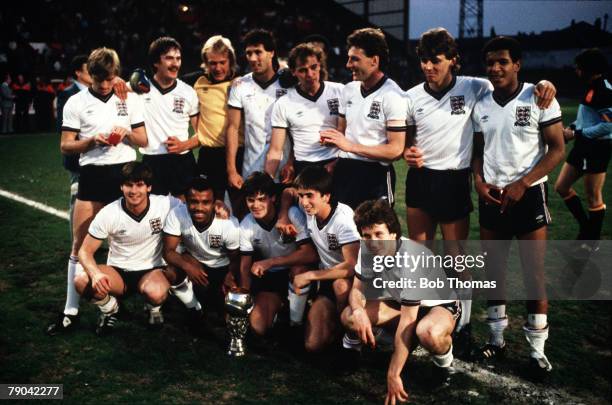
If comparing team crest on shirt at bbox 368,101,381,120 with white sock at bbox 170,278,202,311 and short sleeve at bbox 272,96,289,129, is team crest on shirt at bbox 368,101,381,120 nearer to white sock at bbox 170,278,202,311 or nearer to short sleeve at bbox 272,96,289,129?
short sleeve at bbox 272,96,289,129

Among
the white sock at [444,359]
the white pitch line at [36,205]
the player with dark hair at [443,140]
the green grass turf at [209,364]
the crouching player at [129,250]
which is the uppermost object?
the player with dark hair at [443,140]

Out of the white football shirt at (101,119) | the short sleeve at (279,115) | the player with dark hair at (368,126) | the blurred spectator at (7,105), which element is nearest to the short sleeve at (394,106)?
the player with dark hair at (368,126)

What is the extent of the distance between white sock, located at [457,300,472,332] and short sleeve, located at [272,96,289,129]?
6.25ft

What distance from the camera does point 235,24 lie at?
22016 mm

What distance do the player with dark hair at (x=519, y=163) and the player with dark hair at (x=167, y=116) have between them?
8.02ft

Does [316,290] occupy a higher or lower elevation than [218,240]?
lower

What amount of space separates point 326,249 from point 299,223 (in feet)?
1.06

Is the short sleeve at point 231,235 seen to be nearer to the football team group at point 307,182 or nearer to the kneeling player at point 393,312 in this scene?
the football team group at point 307,182

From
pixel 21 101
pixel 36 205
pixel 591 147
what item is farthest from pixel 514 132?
pixel 21 101

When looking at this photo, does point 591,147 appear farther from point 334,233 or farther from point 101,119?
point 101,119

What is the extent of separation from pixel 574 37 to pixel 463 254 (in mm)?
55506

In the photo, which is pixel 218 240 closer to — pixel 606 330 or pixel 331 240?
pixel 331 240

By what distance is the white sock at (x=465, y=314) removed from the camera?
3.94 meters

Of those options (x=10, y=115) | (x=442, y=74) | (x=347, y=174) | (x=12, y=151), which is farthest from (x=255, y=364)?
(x=10, y=115)
